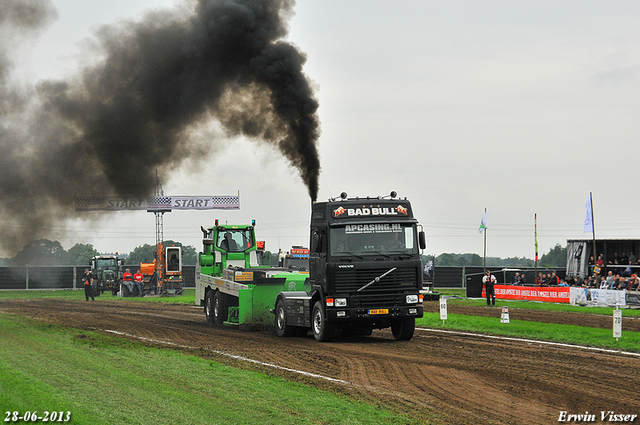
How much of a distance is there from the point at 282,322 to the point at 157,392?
30.3ft

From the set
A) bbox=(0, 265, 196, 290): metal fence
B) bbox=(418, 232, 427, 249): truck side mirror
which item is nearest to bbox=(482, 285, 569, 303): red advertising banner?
bbox=(418, 232, 427, 249): truck side mirror

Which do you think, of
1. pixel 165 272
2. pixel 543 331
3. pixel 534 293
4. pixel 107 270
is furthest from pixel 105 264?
pixel 543 331

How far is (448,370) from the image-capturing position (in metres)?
12.9

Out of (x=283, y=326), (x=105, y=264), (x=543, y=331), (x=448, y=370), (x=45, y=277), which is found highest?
(x=105, y=264)

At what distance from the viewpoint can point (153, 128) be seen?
83.5 feet

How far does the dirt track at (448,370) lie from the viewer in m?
9.69

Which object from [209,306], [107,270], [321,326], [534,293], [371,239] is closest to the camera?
[371,239]

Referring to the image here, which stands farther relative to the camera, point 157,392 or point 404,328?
point 404,328

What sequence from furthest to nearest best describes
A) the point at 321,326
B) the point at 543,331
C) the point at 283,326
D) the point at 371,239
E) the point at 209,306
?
the point at 209,306
the point at 543,331
the point at 283,326
the point at 321,326
the point at 371,239

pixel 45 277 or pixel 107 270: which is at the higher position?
pixel 107 270

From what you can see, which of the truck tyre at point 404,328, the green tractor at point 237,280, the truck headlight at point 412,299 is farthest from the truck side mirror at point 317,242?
the truck tyre at point 404,328

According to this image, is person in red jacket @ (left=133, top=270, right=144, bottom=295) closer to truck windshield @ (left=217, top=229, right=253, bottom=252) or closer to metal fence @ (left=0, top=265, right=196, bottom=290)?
metal fence @ (left=0, top=265, right=196, bottom=290)

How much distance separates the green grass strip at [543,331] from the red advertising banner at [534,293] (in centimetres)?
1291

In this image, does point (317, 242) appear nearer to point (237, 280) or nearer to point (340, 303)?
point (340, 303)
